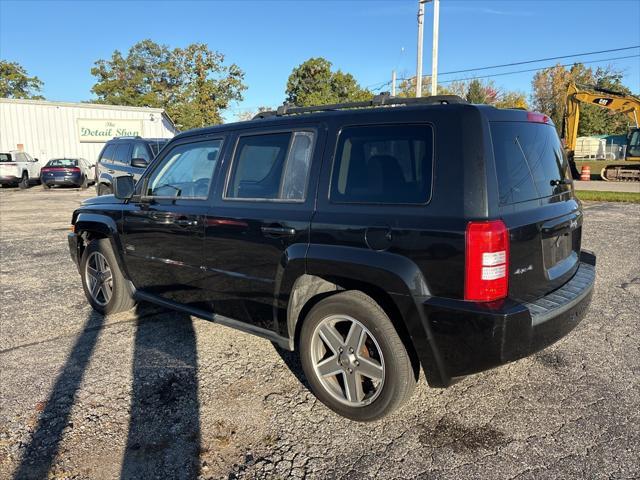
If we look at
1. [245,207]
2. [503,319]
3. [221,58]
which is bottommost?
[503,319]

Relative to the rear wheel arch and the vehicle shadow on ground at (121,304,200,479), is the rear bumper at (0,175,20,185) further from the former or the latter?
the rear wheel arch

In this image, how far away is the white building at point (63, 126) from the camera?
27797 millimetres

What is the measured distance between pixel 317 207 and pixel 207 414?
1.49 m

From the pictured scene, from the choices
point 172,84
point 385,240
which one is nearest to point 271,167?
point 385,240

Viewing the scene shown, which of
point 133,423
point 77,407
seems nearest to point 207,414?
point 133,423

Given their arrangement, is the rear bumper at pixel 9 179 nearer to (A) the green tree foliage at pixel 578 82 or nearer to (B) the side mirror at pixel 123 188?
(B) the side mirror at pixel 123 188

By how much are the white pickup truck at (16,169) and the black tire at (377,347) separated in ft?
83.1

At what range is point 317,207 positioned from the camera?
10.0 ft

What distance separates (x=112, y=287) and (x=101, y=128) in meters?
29.1

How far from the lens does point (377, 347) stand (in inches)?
112

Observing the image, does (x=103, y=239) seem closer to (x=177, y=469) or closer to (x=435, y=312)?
(x=177, y=469)

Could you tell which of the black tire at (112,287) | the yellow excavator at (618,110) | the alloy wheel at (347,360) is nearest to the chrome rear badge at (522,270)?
the alloy wheel at (347,360)

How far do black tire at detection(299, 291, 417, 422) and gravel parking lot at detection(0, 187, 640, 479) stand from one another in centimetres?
11

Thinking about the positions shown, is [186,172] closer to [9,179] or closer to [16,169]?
[16,169]
